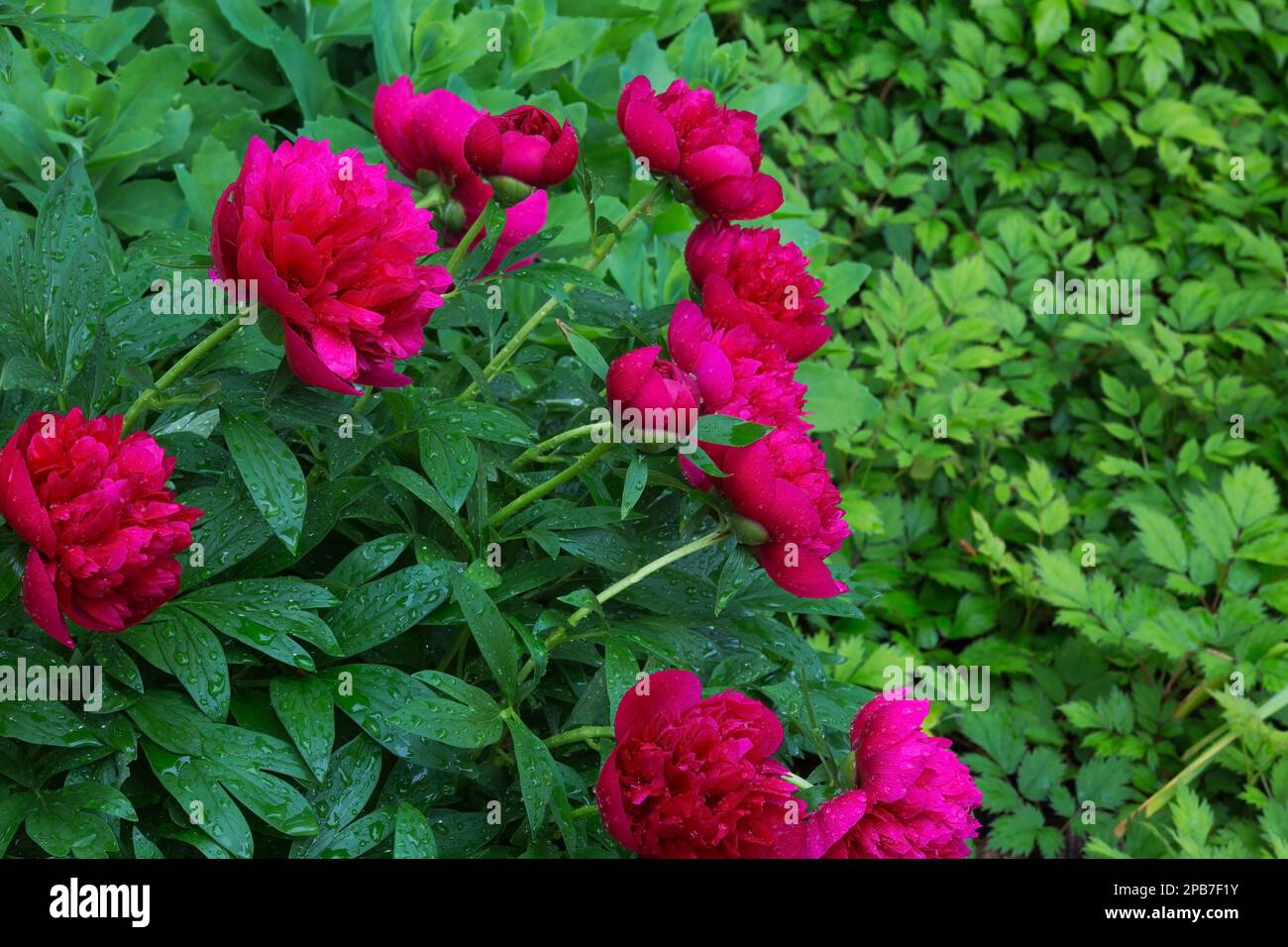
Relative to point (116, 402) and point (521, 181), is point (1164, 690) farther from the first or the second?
point (116, 402)

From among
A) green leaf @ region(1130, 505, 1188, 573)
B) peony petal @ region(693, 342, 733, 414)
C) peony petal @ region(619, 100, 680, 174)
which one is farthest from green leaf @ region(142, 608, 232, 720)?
green leaf @ region(1130, 505, 1188, 573)

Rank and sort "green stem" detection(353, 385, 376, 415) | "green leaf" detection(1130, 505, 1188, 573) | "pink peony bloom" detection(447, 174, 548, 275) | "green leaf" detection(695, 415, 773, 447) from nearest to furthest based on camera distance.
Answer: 1. "green leaf" detection(695, 415, 773, 447)
2. "green stem" detection(353, 385, 376, 415)
3. "pink peony bloom" detection(447, 174, 548, 275)
4. "green leaf" detection(1130, 505, 1188, 573)

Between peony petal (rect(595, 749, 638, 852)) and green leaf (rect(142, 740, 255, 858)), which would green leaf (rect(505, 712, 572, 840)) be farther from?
green leaf (rect(142, 740, 255, 858))


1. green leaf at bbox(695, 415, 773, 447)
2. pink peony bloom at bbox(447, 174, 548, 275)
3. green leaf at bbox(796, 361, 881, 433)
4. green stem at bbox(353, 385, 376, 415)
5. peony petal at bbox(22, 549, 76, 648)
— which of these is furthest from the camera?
green leaf at bbox(796, 361, 881, 433)

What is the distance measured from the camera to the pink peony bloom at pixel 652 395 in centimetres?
81

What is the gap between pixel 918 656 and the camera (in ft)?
6.58

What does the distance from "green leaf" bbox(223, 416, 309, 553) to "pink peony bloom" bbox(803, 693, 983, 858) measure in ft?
1.14

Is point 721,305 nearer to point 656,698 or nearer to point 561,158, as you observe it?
point 561,158

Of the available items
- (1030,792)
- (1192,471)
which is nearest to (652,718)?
(1030,792)

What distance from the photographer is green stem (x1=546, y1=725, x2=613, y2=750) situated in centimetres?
81

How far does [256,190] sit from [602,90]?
3.55 ft

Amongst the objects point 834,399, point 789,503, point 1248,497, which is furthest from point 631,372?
point 1248,497

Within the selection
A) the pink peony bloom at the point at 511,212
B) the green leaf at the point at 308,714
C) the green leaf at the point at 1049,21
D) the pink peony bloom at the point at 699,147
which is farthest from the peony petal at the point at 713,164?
the green leaf at the point at 1049,21

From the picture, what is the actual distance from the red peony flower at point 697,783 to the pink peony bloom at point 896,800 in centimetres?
3
